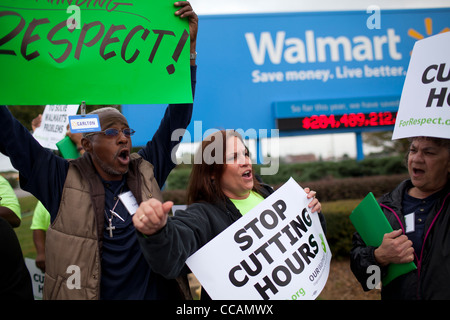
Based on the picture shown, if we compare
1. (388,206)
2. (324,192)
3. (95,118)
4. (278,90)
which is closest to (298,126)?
(278,90)

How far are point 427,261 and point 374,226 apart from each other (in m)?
0.28

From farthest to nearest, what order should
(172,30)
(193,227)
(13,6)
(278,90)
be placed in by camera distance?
(278,90)
(172,30)
(13,6)
(193,227)

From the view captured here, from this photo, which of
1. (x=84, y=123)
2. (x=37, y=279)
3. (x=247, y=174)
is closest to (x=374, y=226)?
(x=247, y=174)

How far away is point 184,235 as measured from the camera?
5.08 ft

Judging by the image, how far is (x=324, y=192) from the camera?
7.28 metres

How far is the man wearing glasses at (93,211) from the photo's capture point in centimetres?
169

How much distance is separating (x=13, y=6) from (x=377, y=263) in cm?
220

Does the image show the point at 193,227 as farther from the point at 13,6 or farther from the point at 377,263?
the point at 13,6

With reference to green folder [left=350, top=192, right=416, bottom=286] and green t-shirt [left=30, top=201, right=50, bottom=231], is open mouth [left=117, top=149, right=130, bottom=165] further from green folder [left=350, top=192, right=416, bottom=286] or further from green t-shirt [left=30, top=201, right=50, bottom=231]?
green t-shirt [left=30, top=201, right=50, bottom=231]

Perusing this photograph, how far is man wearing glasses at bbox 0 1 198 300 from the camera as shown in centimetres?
169

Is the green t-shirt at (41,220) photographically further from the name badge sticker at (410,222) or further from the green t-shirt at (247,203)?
the name badge sticker at (410,222)

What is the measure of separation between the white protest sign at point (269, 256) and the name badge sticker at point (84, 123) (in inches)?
31.8

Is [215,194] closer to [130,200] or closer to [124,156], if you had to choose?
[130,200]

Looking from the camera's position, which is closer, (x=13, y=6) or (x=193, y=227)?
(x=193, y=227)
